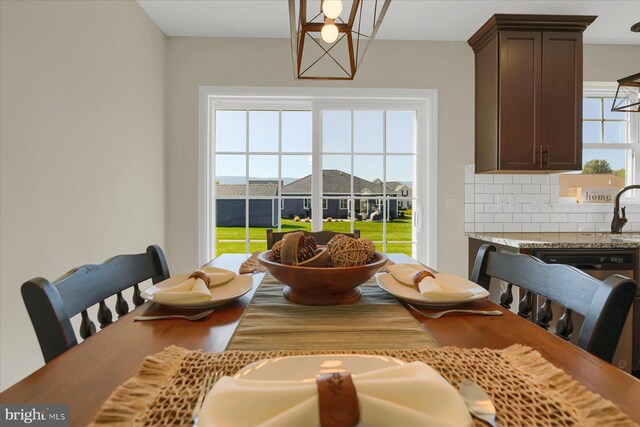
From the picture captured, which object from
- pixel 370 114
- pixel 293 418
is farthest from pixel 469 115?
pixel 293 418

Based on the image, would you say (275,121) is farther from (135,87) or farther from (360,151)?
(135,87)

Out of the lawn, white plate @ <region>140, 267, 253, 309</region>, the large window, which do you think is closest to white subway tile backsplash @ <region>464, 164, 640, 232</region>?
the large window

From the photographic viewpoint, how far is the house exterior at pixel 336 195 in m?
2.86

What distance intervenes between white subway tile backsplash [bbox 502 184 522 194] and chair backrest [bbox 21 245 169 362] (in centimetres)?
268

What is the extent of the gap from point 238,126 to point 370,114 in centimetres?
115

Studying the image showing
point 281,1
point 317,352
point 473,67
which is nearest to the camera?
point 317,352

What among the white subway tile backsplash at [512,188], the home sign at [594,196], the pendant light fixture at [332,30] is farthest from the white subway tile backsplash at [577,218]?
the pendant light fixture at [332,30]

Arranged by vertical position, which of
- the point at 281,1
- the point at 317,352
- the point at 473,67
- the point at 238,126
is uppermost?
the point at 281,1

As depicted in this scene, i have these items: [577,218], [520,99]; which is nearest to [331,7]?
[520,99]

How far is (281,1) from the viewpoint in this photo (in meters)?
2.22

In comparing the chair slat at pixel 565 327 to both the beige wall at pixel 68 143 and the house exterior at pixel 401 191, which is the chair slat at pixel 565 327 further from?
the house exterior at pixel 401 191

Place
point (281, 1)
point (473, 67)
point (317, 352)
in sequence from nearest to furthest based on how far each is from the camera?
point (317, 352)
point (281, 1)
point (473, 67)

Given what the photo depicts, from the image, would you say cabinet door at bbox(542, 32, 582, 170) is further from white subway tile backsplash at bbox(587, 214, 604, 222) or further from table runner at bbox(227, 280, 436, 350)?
table runner at bbox(227, 280, 436, 350)

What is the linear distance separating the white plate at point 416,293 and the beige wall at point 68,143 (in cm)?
66
